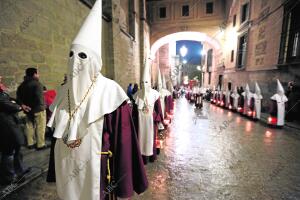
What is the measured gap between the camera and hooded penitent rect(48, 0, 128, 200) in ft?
3.99

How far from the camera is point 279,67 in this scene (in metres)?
7.93

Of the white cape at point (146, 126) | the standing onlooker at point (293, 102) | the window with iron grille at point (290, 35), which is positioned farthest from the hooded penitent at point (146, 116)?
the window with iron grille at point (290, 35)

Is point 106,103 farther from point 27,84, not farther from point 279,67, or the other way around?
point 279,67

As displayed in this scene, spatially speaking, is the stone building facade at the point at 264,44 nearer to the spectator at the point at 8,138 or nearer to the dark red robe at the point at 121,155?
the dark red robe at the point at 121,155

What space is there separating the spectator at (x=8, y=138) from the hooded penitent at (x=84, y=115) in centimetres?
172

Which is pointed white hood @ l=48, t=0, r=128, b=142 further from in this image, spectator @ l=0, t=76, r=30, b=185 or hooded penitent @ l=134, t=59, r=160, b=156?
hooded penitent @ l=134, t=59, r=160, b=156

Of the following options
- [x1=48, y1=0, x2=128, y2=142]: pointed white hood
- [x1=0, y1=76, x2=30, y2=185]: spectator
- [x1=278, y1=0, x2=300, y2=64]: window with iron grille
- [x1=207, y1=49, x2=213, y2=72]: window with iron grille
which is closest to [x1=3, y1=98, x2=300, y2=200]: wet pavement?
[x1=0, y1=76, x2=30, y2=185]: spectator

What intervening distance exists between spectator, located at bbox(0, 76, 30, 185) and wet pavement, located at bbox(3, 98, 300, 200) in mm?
324

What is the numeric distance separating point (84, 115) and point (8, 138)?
2.05 m

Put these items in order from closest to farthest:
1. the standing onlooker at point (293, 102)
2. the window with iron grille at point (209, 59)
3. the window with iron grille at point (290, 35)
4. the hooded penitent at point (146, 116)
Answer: the hooded penitent at point (146, 116) → the standing onlooker at point (293, 102) → the window with iron grille at point (290, 35) → the window with iron grille at point (209, 59)

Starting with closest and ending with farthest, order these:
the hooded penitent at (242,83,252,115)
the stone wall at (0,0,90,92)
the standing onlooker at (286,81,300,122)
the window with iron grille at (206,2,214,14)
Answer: the stone wall at (0,0,90,92) → the standing onlooker at (286,81,300,122) → the hooded penitent at (242,83,252,115) → the window with iron grille at (206,2,214,14)

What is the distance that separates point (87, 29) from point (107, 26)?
817cm

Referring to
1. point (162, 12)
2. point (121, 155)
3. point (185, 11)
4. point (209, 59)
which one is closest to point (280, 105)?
point (121, 155)

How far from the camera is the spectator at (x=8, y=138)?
2.39m
